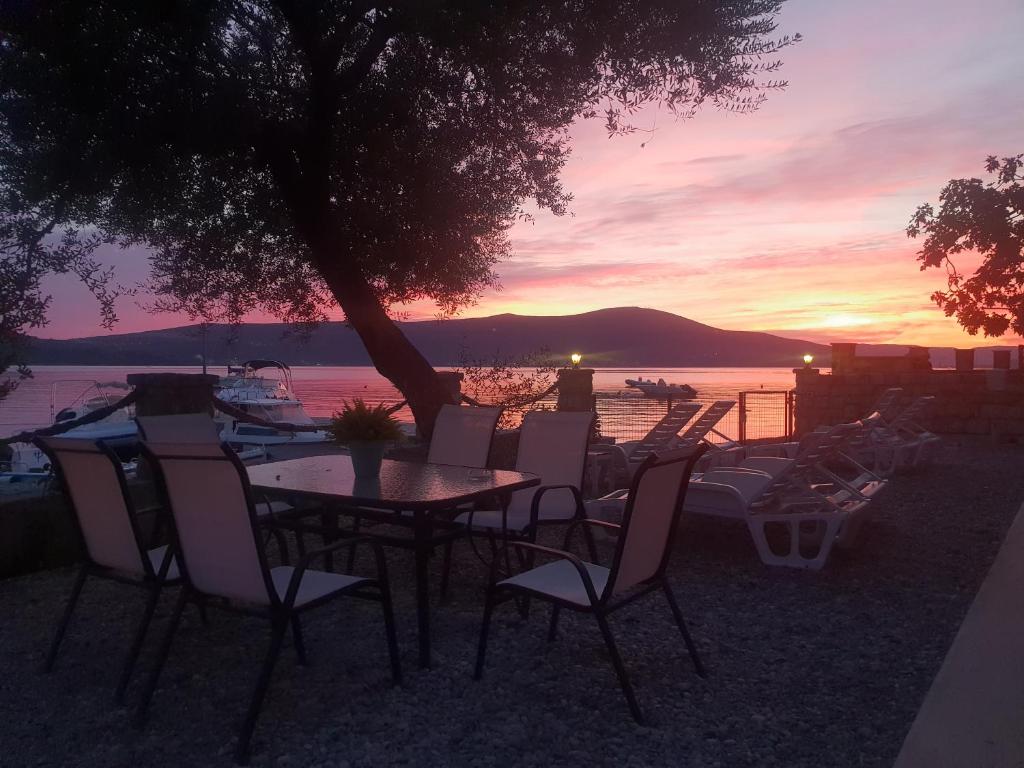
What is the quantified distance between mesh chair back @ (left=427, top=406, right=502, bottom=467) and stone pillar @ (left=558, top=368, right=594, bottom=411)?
311 centimetres

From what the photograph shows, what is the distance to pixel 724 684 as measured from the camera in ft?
11.0

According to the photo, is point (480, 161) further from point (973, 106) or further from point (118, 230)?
point (973, 106)

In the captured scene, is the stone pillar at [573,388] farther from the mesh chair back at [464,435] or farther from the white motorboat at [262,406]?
the white motorboat at [262,406]

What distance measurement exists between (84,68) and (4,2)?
664mm

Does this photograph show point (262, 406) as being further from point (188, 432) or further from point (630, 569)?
point (630, 569)

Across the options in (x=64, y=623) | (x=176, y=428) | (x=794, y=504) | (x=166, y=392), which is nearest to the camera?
(x=64, y=623)

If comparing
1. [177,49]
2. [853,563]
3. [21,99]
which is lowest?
[853,563]

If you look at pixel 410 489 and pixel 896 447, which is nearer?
pixel 410 489

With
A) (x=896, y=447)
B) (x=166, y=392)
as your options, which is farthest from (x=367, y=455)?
(x=896, y=447)

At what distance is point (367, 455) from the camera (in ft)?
13.8

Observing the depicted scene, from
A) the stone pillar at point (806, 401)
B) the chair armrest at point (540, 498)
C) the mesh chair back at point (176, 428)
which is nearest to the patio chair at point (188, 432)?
the mesh chair back at point (176, 428)

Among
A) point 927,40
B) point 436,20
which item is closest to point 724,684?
point 436,20

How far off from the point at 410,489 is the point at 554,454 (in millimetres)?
1539

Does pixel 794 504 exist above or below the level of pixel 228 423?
above
